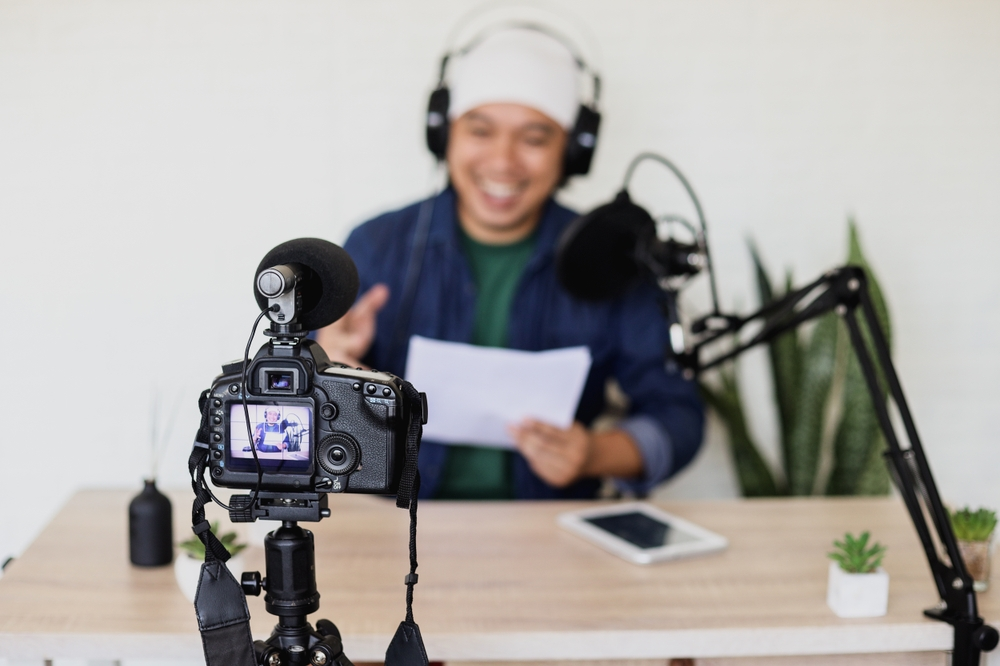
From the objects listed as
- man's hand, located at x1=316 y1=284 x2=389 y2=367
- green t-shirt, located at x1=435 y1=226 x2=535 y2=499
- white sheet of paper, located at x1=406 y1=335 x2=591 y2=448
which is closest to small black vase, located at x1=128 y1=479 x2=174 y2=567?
man's hand, located at x1=316 y1=284 x2=389 y2=367

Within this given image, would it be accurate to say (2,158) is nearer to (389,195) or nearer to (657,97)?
(389,195)

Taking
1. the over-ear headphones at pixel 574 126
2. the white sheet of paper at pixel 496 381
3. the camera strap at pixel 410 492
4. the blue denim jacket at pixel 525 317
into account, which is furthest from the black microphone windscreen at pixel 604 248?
the camera strap at pixel 410 492

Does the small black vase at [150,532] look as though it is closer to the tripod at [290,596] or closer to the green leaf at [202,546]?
the green leaf at [202,546]

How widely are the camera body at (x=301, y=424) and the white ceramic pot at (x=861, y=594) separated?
2.57 feet

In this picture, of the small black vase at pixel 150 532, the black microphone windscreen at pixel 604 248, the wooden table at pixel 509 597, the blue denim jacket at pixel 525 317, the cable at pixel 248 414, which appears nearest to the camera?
the cable at pixel 248 414

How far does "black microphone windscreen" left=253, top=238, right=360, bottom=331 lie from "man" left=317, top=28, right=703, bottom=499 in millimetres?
1234

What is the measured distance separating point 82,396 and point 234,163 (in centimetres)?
76

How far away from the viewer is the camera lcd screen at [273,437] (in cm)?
83

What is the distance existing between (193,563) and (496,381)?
2.49ft

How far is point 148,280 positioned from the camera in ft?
8.09

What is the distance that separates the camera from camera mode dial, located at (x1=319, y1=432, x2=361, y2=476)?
0.83 meters

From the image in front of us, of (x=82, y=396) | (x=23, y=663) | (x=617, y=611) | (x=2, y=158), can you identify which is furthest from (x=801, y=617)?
(x=2, y=158)

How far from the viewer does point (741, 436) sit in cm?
238

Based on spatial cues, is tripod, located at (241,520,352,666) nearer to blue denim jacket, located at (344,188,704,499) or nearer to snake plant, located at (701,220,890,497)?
blue denim jacket, located at (344,188,704,499)
